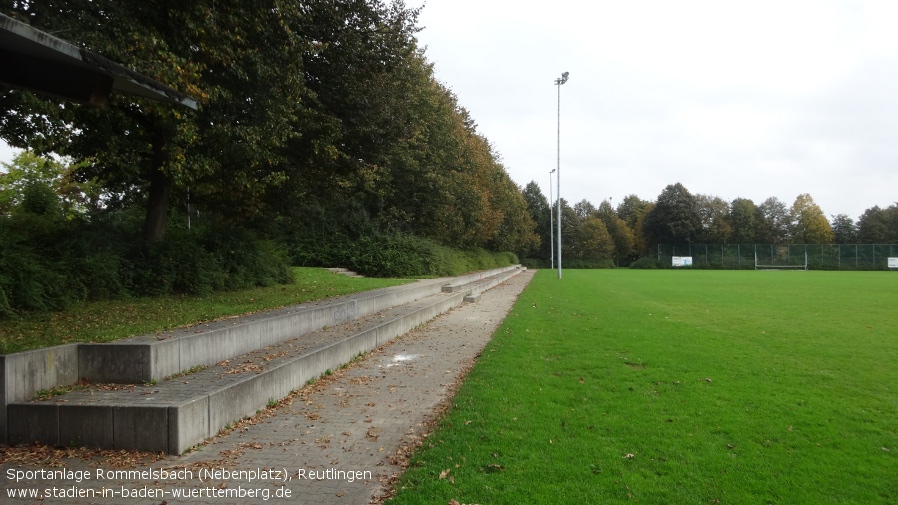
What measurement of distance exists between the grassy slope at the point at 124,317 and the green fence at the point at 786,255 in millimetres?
79949

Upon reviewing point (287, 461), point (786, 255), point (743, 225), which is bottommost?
point (287, 461)

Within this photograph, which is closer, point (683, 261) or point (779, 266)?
point (779, 266)

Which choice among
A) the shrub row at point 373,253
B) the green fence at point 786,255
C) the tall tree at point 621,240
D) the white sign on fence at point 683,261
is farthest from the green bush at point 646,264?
the shrub row at point 373,253

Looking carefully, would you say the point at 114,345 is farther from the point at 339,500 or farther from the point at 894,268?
the point at 894,268

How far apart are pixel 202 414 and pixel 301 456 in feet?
3.26

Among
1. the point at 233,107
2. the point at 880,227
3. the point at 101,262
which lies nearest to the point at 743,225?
the point at 880,227

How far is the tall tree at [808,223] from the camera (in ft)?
309

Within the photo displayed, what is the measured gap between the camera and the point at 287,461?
16.7 feet

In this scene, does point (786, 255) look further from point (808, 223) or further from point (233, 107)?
point (233, 107)

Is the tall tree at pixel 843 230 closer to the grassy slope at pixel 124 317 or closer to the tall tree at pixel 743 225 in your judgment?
the tall tree at pixel 743 225

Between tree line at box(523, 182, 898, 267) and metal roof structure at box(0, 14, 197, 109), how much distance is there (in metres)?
86.3

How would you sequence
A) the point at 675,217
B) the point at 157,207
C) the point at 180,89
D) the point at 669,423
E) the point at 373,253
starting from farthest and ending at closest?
the point at 675,217
the point at 373,253
the point at 157,207
the point at 180,89
the point at 669,423

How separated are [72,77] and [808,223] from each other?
108901 mm

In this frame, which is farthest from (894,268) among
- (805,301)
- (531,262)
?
(805,301)
